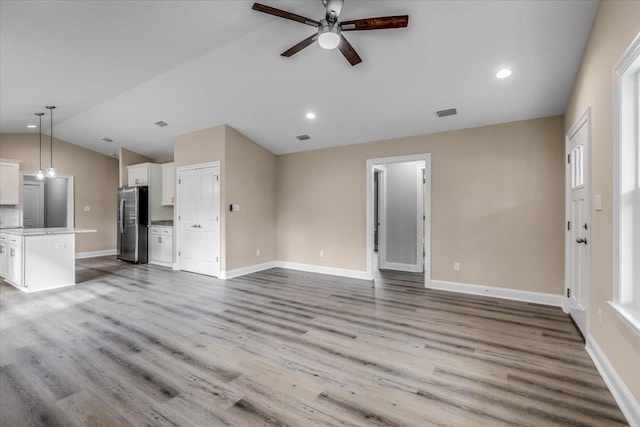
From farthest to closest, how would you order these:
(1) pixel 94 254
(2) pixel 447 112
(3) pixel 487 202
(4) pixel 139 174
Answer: (1) pixel 94 254
(4) pixel 139 174
(3) pixel 487 202
(2) pixel 447 112

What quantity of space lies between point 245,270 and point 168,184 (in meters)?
3.10

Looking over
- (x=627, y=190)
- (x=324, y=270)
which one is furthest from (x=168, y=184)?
(x=627, y=190)

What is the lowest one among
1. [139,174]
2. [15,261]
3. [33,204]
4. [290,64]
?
[15,261]

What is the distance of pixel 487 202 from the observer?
434 centimetres

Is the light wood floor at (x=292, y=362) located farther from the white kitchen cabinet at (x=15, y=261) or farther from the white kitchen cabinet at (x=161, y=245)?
the white kitchen cabinet at (x=161, y=245)

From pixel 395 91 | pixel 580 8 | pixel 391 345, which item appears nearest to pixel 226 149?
pixel 395 91

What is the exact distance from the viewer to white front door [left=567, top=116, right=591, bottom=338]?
2850 mm

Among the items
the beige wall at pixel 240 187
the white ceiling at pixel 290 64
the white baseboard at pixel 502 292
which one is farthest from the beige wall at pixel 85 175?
the white baseboard at pixel 502 292

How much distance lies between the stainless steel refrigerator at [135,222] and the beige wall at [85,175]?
1593mm

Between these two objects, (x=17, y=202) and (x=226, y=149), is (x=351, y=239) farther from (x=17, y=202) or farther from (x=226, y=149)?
(x=17, y=202)

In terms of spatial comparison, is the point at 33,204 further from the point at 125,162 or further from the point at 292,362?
the point at 292,362

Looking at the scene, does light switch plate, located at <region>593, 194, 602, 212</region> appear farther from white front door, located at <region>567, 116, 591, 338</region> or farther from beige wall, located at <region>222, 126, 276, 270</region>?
beige wall, located at <region>222, 126, 276, 270</region>

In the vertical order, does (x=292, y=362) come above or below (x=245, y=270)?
below

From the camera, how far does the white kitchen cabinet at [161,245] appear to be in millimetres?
6555
